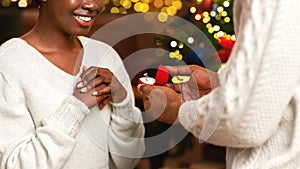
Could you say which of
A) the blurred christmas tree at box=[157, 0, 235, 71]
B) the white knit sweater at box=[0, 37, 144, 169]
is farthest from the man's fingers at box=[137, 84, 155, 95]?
the blurred christmas tree at box=[157, 0, 235, 71]

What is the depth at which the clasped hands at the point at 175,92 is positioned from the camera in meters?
0.79

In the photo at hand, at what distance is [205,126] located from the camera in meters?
0.65

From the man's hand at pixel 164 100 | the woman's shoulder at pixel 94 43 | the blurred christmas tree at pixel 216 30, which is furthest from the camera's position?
the blurred christmas tree at pixel 216 30

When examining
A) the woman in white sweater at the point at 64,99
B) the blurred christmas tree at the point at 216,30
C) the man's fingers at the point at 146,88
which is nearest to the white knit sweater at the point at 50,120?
the woman in white sweater at the point at 64,99

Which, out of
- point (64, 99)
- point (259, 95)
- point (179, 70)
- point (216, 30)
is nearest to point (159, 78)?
point (179, 70)

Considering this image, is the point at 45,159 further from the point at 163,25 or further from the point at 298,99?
the point at 163,25

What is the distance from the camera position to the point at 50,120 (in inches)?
32.9

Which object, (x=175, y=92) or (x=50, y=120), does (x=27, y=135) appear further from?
(x=175, y=92)

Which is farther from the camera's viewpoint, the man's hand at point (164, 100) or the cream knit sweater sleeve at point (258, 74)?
the man's hand at point (164, 100)

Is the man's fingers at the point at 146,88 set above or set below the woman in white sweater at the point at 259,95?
below

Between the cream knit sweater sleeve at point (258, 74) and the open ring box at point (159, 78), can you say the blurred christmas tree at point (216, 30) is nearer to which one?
the open ring box at point (159, 78)

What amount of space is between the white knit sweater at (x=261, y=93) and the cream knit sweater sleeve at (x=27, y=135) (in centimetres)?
27

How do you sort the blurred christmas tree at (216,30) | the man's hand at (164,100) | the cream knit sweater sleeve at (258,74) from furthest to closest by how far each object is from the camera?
the blurred christmas tree at (216,30), the man's hand at (164,100), the cream knit sweater sleeve at (258,74)

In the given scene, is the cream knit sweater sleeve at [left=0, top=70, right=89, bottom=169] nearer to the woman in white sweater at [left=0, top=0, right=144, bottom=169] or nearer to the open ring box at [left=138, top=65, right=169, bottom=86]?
the woman in white sweater at [left=0, top=0, right=144, bottom=169]
